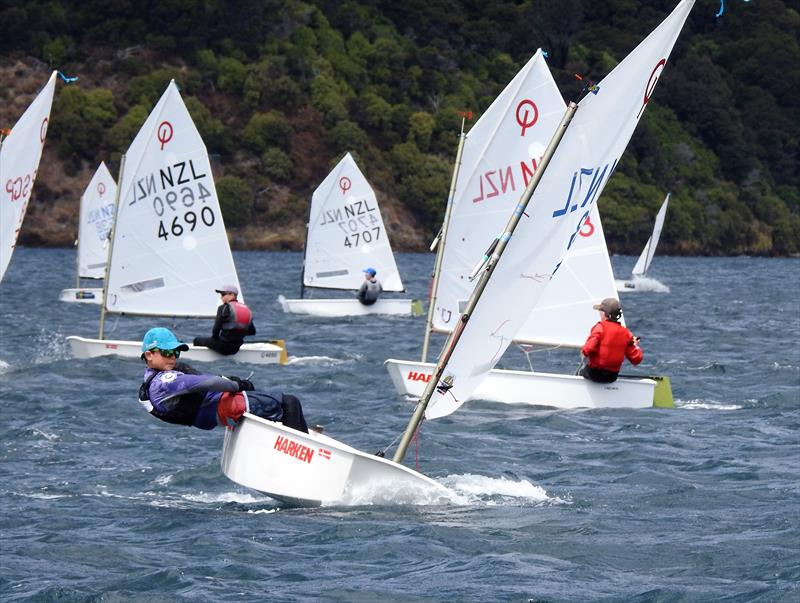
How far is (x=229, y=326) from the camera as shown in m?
17.9

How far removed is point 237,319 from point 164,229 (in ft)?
8.66

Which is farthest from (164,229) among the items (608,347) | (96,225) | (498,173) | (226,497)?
(96,225)

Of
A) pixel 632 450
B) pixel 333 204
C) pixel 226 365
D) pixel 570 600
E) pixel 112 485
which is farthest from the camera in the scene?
pixel 333 204

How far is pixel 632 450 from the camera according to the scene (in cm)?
1233

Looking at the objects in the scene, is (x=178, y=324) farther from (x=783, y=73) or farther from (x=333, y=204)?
(x=783, y=73)

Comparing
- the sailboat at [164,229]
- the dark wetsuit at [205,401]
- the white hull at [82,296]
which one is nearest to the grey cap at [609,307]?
the dark wetsuit at [205,401]

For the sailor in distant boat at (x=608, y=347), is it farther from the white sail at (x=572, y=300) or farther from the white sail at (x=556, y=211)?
the white sail at (x=556, y=211)

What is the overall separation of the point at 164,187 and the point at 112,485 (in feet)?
31.9

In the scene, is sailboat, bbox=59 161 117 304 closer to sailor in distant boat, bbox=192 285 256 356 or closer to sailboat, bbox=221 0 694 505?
sailor in distant boat, bbox=192 285 256 356

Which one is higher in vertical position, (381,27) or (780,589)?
(381,27)

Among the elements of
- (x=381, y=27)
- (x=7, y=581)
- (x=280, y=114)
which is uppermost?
(x=381, y=27)

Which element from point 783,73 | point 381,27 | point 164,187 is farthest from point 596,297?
point 783,73

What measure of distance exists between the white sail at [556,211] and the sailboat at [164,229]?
10.1m

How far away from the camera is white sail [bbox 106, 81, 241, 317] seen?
65.1 ft
